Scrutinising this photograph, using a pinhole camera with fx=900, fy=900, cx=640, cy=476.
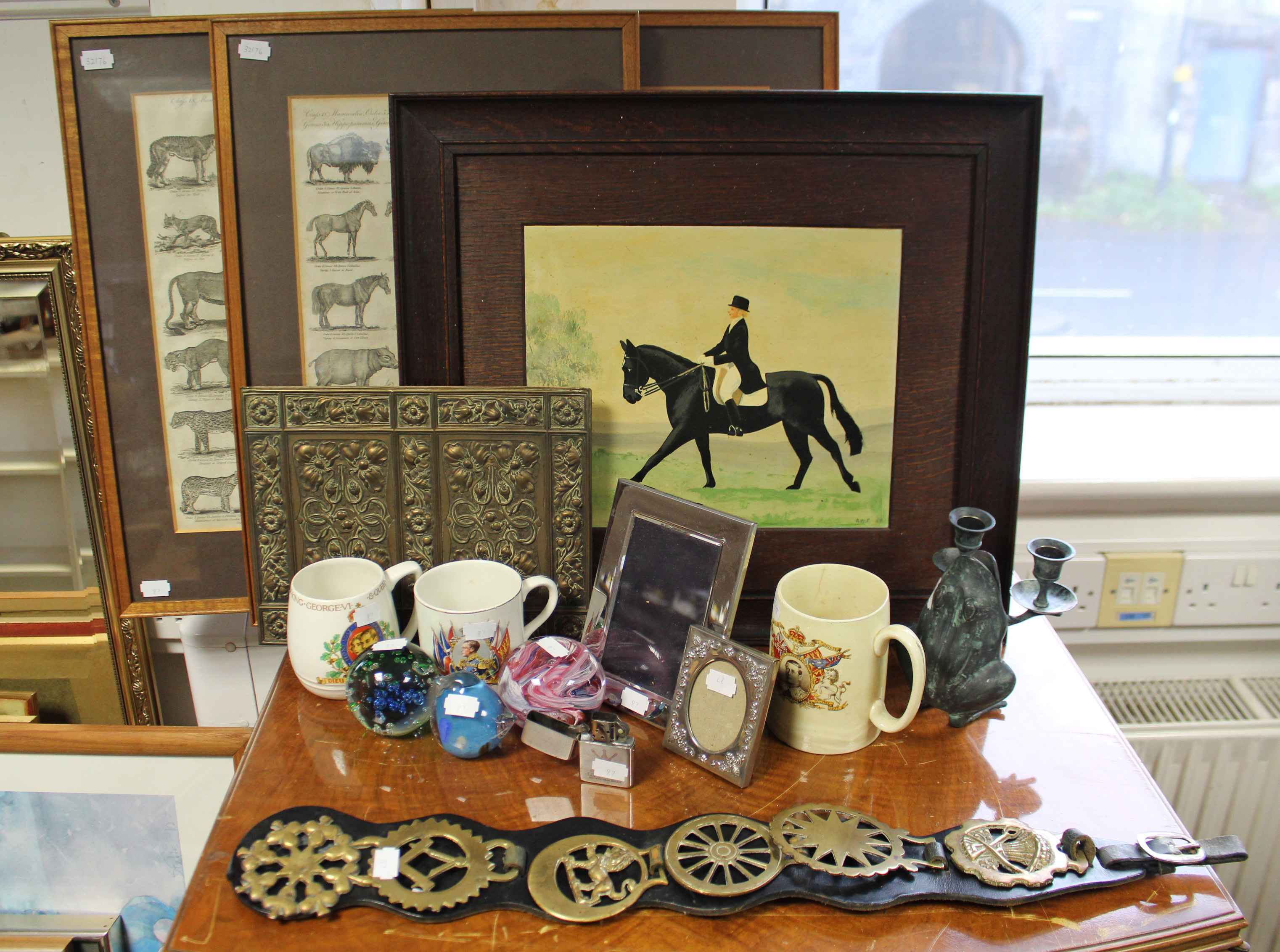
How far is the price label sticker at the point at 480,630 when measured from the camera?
2.54 ft

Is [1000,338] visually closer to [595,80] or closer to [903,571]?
[903,571]

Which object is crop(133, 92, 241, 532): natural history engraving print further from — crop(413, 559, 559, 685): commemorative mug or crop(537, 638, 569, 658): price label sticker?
crop(537, 638, 569, 658): price label sticker

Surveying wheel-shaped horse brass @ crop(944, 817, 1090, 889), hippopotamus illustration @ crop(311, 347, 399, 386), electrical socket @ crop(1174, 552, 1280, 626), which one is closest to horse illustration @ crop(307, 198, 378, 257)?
hippopotamus illustration @ crop(311, 347, 399, 386)

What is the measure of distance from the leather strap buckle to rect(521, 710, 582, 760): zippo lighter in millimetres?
432

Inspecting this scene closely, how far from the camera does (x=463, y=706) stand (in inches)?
28.8

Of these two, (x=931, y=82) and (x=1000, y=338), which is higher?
(x=931, y=82)

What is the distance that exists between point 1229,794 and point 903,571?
28.6 inches

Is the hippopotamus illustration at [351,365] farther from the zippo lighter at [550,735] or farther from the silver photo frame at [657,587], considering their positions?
the zippo lighter at [550,735]

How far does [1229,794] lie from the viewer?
1.24 metres

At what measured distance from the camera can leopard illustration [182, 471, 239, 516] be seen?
3.37 ft

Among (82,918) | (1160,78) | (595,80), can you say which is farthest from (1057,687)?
(82,918)

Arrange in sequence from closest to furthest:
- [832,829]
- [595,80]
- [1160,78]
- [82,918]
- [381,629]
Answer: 1. [832,829]
2. [381,629]
3. [595,80]
4. [82,918]
5. [1160,78]

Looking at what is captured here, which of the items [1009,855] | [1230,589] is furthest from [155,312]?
[1230,589]

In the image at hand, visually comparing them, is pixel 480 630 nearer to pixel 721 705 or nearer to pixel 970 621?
pixel 721 705
